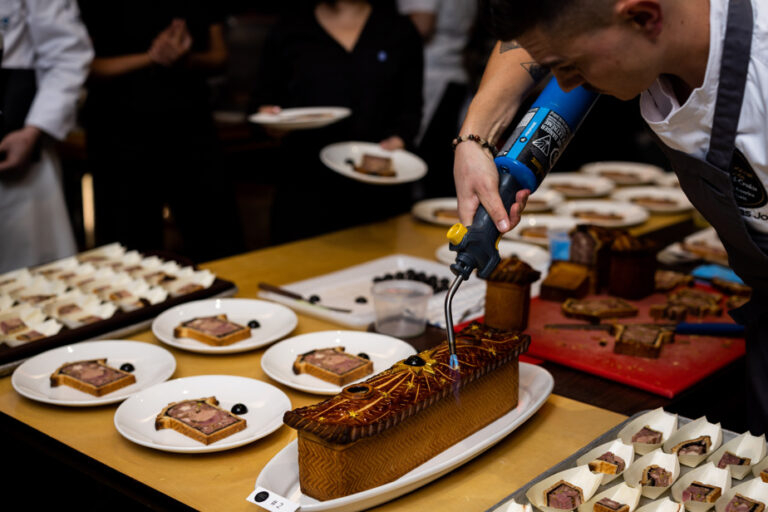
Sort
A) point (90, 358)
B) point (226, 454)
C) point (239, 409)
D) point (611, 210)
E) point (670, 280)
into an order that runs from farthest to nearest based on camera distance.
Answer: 1. point (611, 210)
2. point (670, 280)
3. point (90, 358)
4. point (239, 409)
5. point (226, 454)

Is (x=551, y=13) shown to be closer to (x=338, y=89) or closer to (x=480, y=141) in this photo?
(x=480, y=141)

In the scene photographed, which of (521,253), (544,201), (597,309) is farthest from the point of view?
(544,201)

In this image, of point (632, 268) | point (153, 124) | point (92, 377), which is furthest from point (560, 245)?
point (153, 124)

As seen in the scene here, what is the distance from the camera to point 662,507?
122cm

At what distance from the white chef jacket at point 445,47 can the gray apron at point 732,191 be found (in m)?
3.40

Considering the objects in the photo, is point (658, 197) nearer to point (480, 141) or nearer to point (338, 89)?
point (338, 89)

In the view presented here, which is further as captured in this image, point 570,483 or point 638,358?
point 638,358

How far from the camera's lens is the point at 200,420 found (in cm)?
155

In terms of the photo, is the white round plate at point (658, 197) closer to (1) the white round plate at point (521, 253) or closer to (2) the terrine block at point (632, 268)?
(1) the white round plate at point (521, 253)

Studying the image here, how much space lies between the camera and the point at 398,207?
3969mm

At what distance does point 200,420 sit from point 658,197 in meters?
2.78

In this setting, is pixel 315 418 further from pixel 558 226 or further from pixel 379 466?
pixel 558 226

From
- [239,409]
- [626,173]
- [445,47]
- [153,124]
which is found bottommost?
[626,173]

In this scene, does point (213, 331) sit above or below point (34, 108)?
below
